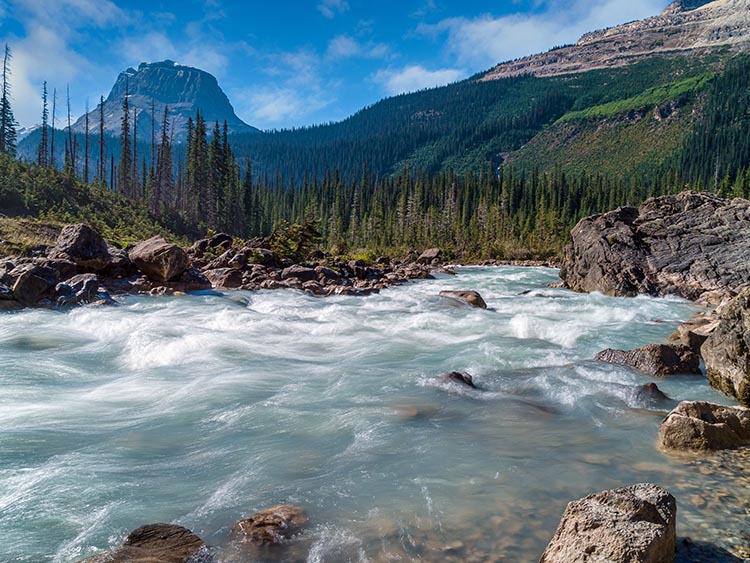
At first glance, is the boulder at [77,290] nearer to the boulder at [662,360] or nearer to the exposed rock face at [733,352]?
the boulder at [662,360]

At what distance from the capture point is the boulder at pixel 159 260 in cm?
2181

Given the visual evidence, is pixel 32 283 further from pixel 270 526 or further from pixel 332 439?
pixel 270 526

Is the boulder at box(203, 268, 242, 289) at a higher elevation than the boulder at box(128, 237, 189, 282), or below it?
below

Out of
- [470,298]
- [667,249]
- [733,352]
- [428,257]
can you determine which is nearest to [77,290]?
[470,298]

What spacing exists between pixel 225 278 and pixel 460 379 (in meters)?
17.7

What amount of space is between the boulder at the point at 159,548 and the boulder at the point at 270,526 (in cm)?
40

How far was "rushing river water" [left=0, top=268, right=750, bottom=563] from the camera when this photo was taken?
15.8 ft

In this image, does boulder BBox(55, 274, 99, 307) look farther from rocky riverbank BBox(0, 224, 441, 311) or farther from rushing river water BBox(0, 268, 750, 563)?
rushing river water BBox(0, 268, 750, 563)

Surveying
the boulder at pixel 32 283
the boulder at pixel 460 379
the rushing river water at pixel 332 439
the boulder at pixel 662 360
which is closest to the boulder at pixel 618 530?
the rushing river water at pixel 332 439

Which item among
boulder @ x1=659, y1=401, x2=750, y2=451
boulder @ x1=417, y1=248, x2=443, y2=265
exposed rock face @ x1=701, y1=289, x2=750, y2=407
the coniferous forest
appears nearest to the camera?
boulder @ x1=659, y1=401, x2=750, y2=451

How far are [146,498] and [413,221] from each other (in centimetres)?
9328

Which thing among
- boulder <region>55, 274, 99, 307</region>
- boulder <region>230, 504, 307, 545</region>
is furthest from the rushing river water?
boulder <region>55, 274, 99, 307</region>

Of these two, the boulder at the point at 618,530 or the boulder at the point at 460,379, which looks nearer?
the boulder at the point at 618,530

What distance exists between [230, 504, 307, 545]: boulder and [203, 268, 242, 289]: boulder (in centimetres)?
2037
